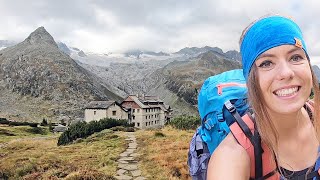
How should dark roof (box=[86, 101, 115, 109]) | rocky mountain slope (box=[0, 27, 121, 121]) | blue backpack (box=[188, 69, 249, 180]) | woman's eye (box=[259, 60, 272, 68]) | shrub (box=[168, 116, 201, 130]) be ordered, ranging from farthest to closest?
rocky mountain slope (box=[0, 27, 121, 121]) < dark roof (box=[86, 101, 115, 109]) < shrub (box=[168, 116, 201, 130]) < blue backpack (box=[188, 69, 249, 180]) < woman's eye (box=[259, 60, 272, 68])

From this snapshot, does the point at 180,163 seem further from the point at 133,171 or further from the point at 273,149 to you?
the point at 273,149

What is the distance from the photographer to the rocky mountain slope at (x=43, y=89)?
491ft

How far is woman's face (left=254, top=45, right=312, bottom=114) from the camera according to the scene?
229 cm

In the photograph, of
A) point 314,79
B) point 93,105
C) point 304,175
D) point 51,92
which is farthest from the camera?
point 51,92

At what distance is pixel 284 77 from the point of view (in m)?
2.27

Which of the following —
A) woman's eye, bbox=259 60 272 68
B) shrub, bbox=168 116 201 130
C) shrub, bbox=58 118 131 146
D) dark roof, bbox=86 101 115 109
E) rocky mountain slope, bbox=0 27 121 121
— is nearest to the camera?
woman's eye, bbox=259 60 272 68

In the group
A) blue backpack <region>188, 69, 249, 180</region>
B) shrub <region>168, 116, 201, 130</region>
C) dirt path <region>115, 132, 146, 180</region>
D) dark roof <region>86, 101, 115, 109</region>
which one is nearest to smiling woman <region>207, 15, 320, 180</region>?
blue backpack <region>188, 69, 249, 180</region>

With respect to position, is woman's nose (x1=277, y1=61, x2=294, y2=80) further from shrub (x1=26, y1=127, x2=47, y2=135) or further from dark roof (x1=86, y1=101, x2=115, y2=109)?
dark roof (x1=86, y1=101, x2=115, y2=109)

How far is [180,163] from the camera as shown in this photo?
12.5 metres

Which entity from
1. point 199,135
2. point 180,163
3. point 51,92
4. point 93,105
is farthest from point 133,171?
point 51,92

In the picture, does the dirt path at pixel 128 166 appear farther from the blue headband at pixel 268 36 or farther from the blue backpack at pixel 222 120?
the blue headband at pixel 268 36

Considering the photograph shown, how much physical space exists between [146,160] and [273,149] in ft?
40.9

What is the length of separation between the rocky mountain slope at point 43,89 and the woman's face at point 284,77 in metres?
140

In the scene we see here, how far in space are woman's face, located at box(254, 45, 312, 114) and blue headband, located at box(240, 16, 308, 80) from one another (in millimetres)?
38
